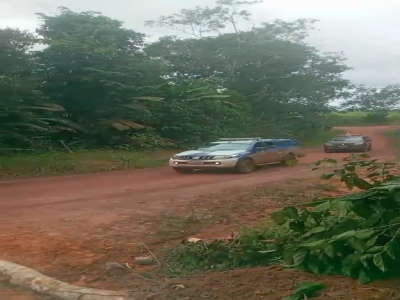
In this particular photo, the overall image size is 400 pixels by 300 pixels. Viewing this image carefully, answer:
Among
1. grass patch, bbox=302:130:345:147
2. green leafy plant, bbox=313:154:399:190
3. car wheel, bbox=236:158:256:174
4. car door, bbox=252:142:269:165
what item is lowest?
car wheel, bbox=236:158:256:174

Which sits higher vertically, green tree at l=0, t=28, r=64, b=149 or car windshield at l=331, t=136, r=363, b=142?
green tree at l=0, t=28, r=64, b=149

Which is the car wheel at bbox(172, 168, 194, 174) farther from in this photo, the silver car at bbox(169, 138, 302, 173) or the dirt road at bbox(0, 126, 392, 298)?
the dirt road at bbox(0, 126, 392, 298)

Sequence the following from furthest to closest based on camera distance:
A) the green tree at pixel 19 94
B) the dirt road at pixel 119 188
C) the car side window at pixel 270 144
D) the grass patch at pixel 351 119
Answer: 1. the green tree at pixel 19 94
2. the car side window at pixel 270 144
3. the dirt road at pixel 119 188
4. the grass patch at pixel 351 119

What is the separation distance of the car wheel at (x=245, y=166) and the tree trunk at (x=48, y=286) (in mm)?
9269

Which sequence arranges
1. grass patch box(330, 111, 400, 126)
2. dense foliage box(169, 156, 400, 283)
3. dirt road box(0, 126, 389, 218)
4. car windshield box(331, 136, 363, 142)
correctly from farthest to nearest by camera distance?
car windshield box(331, 136, 363, 142) → dirt road box(0, 126, 389, 218) → grass patch box(330, 111, 400, 126) → dense foliage box(169, 156, 400, 283)

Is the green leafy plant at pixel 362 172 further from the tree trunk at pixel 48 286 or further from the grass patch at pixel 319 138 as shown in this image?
the grass patch at pixel 319 138

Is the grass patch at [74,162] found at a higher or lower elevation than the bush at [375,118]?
lower

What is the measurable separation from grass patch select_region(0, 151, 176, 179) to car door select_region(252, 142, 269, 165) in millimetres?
2228

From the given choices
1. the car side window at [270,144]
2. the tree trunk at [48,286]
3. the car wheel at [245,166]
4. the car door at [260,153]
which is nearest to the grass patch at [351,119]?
the car side window at [270,144]

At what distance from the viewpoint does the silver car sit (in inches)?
548

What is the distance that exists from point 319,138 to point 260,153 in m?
2.78

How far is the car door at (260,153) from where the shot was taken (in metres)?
14.1

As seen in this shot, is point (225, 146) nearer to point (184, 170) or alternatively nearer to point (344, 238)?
point (184, 170)

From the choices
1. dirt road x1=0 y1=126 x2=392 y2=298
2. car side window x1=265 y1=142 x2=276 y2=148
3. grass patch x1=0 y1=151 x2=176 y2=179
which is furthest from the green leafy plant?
grass patch x1=0 y1=151 x2=176 y2=179
